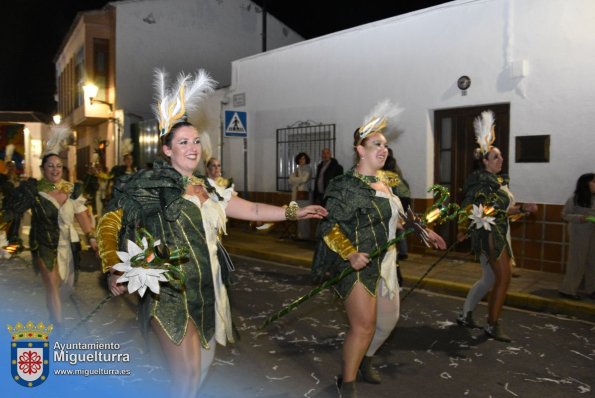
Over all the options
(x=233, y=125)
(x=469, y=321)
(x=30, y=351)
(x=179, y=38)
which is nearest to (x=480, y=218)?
(x=469, y=321)

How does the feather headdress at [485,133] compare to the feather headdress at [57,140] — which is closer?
the feather headdress at [485,133]

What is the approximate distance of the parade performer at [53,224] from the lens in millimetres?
5641

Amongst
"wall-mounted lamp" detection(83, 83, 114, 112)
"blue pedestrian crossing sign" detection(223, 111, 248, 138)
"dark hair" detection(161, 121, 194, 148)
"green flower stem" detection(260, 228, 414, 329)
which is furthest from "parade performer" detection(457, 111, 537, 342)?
"wall-mounted lamp" detection(83, 83, 114, 112)

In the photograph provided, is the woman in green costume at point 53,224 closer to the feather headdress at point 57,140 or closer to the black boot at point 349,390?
the feather headdress at point 57,140

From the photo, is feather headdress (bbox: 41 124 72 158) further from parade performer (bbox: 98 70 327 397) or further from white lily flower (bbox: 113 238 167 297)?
white lily flower (bbox: 113 238 167 297)

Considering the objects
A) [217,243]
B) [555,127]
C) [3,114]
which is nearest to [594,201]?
[555,127]

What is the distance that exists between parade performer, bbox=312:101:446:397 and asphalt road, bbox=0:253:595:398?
0.65m

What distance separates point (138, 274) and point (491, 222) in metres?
3.68

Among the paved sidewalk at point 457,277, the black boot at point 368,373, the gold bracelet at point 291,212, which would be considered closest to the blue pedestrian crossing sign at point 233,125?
the paved sidewalk at point 457,277

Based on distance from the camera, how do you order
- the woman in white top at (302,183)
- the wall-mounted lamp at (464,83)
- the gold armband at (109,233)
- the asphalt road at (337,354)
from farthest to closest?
the woman in white top at (302,183), the wall-mounted lamp at (464,83), the asphalt road at (337,354), the gold armband at (109,233)

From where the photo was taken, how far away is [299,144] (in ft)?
43.9

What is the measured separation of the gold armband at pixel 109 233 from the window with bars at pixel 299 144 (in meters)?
9.32

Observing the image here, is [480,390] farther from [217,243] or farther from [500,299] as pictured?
[217,243]

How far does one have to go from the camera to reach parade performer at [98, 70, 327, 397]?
3035 mm
